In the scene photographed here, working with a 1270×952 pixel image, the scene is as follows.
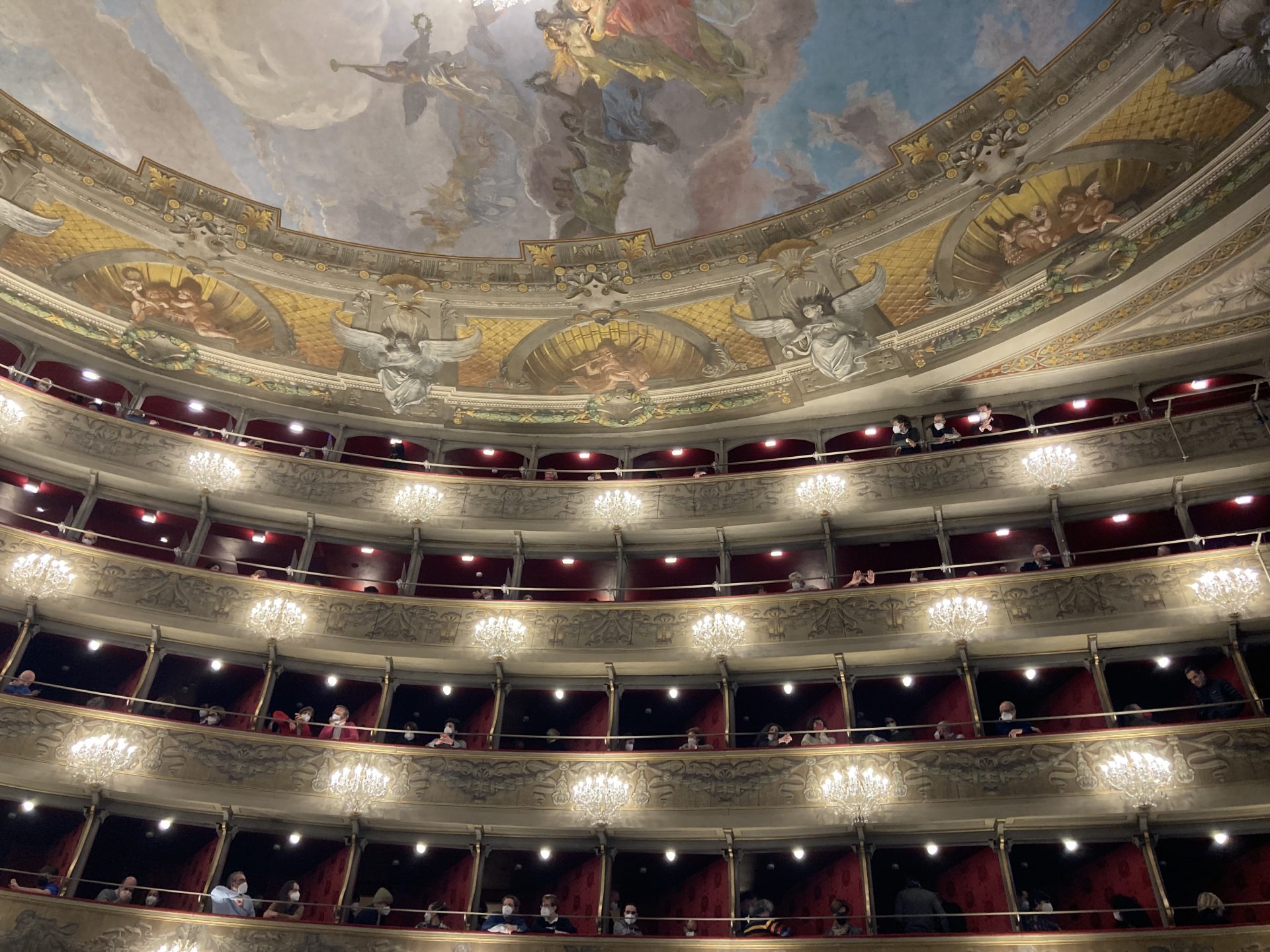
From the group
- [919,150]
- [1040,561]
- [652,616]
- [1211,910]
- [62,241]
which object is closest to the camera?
[1211,910]

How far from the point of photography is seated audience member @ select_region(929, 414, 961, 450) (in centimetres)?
1584

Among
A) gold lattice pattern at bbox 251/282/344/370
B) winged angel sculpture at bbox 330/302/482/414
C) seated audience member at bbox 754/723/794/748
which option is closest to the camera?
seated audience member at bbox 754/723/794/748

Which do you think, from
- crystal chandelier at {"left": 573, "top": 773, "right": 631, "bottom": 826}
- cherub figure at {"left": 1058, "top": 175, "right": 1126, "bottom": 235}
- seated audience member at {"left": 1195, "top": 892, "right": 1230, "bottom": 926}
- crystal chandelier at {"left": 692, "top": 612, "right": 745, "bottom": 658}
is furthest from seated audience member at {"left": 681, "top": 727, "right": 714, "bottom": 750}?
cherub figure at {"left": 1058, "top": 175, "right": 1126, "bottom": 235}

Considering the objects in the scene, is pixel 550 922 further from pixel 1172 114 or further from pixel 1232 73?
pixel 1232 73

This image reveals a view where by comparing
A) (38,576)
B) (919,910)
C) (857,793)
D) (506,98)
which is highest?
(506,98)

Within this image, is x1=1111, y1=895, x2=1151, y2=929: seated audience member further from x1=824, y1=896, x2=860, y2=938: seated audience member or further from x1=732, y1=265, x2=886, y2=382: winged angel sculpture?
x1=732, y1=265, x2=886, y2=382: winged angel sculpture

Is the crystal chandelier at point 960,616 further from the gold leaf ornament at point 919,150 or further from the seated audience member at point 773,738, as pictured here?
the gold leaf ornament at point 919,150

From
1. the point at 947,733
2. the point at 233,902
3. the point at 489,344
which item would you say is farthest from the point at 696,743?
the point at 489,344

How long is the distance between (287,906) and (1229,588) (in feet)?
43.6

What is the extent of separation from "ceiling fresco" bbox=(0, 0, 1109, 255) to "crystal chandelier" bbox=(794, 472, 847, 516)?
16.1 ft

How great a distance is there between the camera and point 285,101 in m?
16.0

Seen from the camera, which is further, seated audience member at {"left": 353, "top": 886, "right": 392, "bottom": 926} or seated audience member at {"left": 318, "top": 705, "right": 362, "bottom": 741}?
seated audience member at {"left": 318, "top": 705, "right": 362, "bottom": 741}

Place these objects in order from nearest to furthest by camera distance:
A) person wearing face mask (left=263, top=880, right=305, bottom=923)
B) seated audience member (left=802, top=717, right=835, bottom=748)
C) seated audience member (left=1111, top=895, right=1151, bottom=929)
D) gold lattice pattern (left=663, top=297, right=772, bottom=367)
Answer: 1. seated audience member (left=1111, top=895, right=1151, bottom=929)
2. person wearing face mask (left=263, top=880, right=305, bottom=923)
3. seated audience member (left=802, top=717, right=835, bottom=748)
4. gold lattice pattern (left=663, top=297, right=772, bottom=367)

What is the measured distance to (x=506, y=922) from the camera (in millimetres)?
11414
